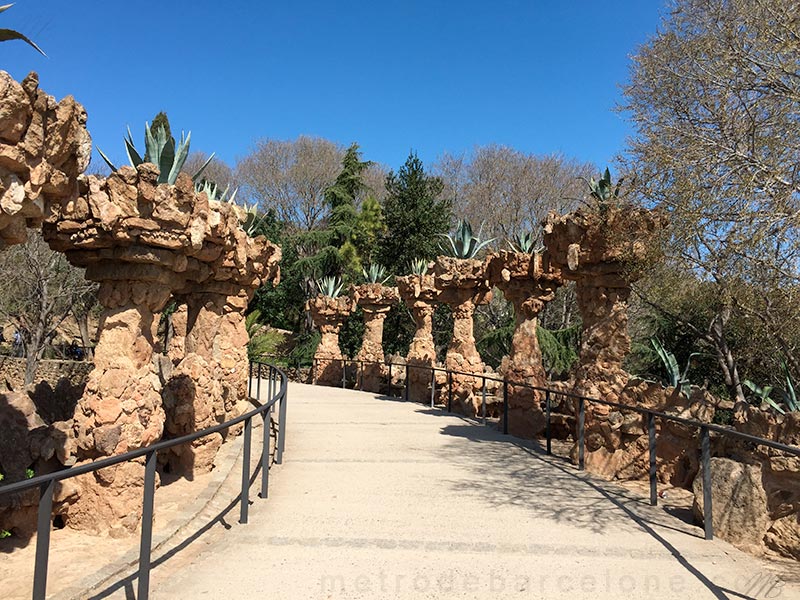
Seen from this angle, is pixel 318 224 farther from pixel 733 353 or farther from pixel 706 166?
pixel 706 166

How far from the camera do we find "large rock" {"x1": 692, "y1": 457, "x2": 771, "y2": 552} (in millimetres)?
4742

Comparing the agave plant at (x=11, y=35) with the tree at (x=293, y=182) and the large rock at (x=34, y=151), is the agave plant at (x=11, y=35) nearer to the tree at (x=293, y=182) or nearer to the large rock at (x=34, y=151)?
the large rock at (x=34, y=151)

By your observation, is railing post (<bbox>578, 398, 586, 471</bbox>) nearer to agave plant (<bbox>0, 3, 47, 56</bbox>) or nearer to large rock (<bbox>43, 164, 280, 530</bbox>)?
large rock (<bbox>43, 164, 280, 530</bbox>)

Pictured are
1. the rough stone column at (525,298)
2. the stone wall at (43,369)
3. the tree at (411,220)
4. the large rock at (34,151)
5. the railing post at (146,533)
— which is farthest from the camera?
the tree at (411,220)

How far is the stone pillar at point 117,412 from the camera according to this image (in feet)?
16.6

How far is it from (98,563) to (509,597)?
304 cm

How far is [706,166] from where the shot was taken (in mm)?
7176

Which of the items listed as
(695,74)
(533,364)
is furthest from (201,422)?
(695,74)

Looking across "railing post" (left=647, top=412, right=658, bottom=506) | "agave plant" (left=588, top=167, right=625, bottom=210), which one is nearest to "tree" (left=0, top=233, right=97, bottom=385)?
"agave plant" (left=588, top=167, right=625, bottom=210)

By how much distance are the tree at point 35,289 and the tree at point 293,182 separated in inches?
639

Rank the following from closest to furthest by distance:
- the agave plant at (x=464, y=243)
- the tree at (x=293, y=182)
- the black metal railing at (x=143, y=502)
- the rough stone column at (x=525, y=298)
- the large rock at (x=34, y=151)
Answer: the black metal railing at (x=143, y=502) → the large rock at (x=34, y=151) → the rough stone column at (x=525, y=298) → the agave plant at (x=464, y=243) → the tree at (x=293, y=182)

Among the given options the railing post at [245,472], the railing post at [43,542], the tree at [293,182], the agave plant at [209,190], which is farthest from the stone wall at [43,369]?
the tree at [293,182]

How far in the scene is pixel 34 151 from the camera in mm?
3230

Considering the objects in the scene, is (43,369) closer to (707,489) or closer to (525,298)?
(525,298)
